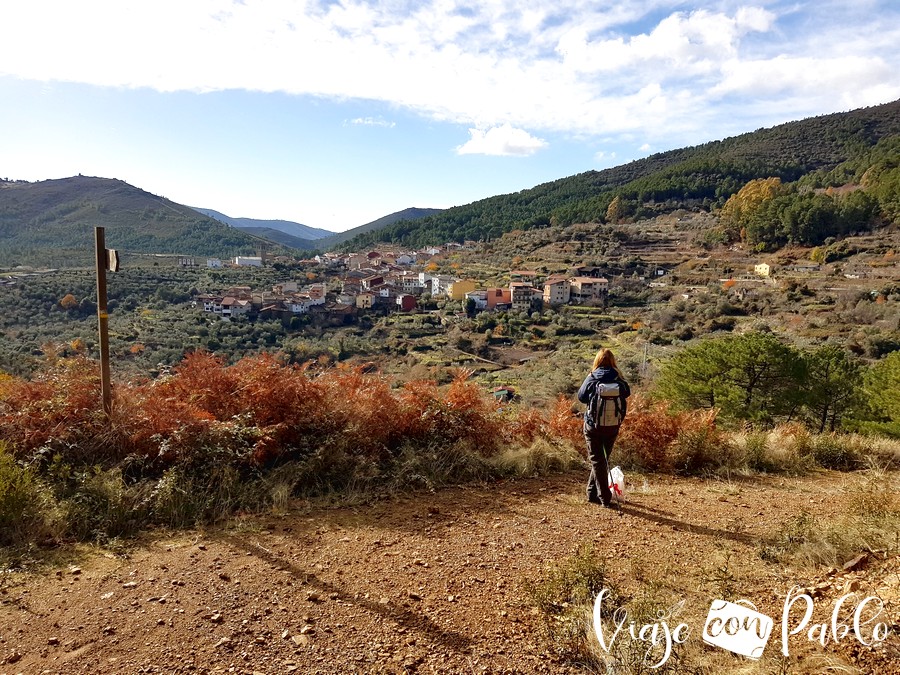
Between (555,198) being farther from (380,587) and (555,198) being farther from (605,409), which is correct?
(380,587)

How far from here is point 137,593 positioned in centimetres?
280

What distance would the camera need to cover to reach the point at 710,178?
90.4 metres

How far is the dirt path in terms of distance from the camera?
2311mm

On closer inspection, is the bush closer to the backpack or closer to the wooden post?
the wooden post

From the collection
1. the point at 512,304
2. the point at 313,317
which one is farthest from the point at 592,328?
the point at 313,317

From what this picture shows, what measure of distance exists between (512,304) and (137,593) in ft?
177

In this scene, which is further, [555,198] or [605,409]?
[555,198]

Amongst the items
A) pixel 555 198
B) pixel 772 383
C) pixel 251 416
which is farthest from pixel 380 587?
pixel 555 198

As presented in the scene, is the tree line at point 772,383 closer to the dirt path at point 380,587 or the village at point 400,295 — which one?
the dirt path at point 380,587

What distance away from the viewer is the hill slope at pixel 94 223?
76.1 metres

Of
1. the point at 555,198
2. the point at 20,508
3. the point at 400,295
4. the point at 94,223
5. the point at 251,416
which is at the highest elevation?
the point at 555,198

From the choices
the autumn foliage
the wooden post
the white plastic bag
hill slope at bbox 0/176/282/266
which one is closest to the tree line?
the autumn foliage

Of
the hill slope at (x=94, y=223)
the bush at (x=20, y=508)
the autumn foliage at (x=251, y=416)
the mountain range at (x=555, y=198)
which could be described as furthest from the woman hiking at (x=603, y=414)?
the mountain range at (x=555, y=198)

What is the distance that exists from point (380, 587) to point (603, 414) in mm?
2289
